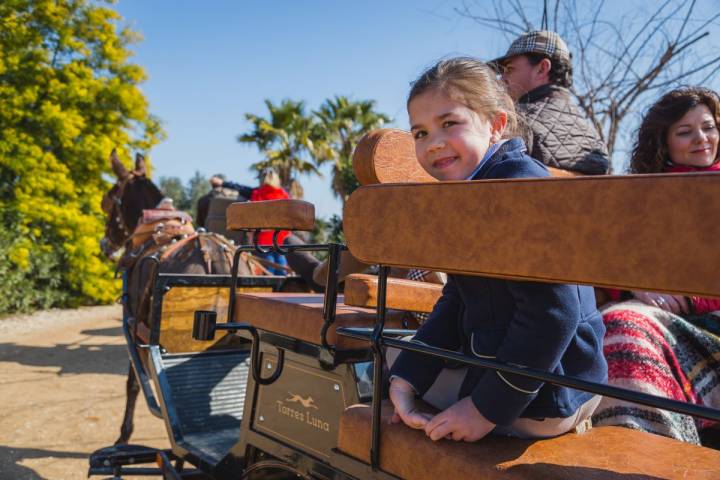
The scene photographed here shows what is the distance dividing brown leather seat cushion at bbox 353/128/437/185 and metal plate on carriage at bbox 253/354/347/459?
65 cm

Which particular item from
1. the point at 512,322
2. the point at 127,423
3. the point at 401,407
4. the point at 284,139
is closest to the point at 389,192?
the point at 512,322

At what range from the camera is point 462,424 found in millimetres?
1115

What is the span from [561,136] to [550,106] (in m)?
0.19

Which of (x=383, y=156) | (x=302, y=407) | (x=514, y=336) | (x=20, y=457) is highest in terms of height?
(x=383, y=156)

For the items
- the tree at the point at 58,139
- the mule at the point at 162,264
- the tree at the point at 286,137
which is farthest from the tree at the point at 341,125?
the mule at the point at 162,264

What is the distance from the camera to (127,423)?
391 centimetres

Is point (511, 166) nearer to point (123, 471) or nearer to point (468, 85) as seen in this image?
point (468, 85)

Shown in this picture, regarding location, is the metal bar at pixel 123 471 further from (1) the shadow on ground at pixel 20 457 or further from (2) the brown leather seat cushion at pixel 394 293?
(2) the brown leather seat cushion at pixel 394 293

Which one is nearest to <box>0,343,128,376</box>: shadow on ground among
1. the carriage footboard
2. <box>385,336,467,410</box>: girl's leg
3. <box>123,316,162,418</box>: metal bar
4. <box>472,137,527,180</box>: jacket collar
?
<box>123,316,162,418</box>: metal bar

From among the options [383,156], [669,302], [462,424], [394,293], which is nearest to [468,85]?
[383,156]

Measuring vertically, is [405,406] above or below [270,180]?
below

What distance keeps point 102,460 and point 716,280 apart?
2.63 meters

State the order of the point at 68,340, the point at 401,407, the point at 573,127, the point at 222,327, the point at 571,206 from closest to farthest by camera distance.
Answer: the point at 571,206, the point at 401,407, the point at 222,327, the point at 573,127, the point at 68,340

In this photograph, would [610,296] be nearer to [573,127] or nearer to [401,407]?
[573,127]
